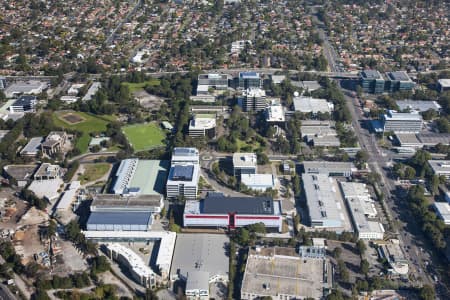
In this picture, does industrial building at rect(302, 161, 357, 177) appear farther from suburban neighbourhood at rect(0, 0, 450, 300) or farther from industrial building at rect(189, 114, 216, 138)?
industrial building at rect(189, 114, 216, 138)

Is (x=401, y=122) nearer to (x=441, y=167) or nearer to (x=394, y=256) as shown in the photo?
(x=441, y=167)

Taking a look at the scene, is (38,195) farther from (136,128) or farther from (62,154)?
(136,128)

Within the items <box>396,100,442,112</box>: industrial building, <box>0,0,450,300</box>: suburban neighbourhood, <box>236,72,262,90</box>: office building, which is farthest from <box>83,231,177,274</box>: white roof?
<box>396,100,442,112</box>: industrial building

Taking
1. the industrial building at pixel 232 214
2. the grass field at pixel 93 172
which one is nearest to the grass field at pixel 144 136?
the grass field at pixel 93 172

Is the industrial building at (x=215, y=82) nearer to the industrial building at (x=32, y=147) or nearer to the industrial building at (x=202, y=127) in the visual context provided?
the industrial building at (x=202, y=127)

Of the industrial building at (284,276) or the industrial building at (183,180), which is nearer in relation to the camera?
the industrial building at (284,276)

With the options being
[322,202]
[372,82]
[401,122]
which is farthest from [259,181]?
[372,82]

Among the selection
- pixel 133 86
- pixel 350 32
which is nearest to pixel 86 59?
pixel 133 86
